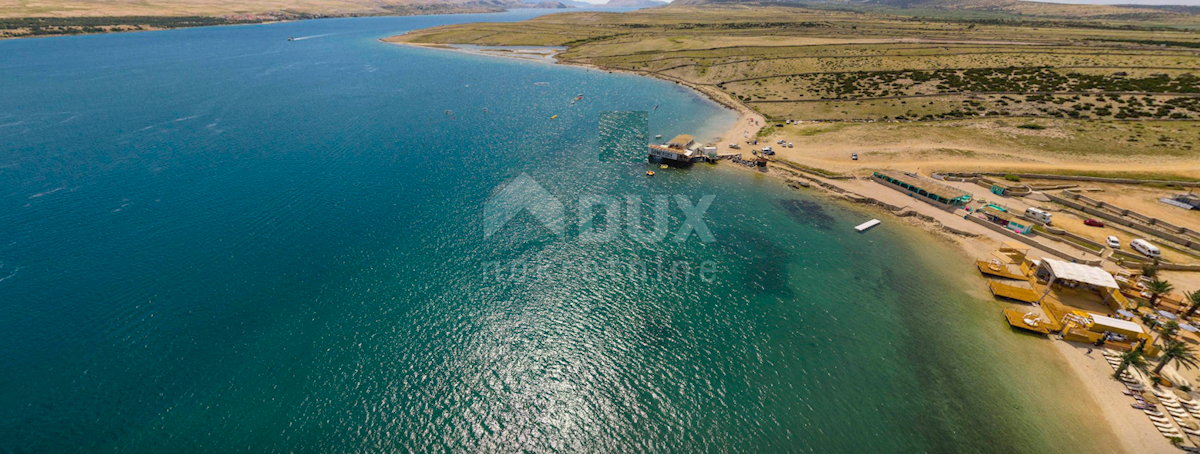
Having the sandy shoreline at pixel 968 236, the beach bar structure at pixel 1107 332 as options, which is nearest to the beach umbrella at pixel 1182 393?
the sandy shoreline at pixel 968 236

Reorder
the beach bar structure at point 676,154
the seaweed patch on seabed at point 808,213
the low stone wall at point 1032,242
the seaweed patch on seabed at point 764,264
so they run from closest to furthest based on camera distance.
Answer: the low stone wall at point 1032,242, the seaweed patch on seabed at point 764,264, the seaweed patch on seabed at point 808,213, the beach bar structure at point 676,154

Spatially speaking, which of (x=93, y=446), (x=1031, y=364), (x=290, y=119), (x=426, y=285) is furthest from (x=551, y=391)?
(x=290, y=119)

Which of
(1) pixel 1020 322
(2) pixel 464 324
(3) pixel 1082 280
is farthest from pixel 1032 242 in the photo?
(2) pixel 464 324

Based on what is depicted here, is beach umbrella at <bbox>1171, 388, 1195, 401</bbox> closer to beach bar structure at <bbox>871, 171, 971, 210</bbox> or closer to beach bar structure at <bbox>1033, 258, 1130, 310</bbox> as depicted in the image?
beach bar structure at <bbox>1033, 258, 1130, 310</bbox>

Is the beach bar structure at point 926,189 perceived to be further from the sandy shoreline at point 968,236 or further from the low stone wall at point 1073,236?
the low stone wall at point 1073,236

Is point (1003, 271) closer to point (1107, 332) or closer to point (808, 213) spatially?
point (1107, 332)

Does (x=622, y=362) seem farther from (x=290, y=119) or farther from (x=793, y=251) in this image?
(x=290, y=119)

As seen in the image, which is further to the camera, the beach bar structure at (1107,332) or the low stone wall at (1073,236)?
the low stone wall at (1073,236)

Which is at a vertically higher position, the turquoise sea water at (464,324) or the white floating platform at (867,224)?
the white floating platform at (867,224)
